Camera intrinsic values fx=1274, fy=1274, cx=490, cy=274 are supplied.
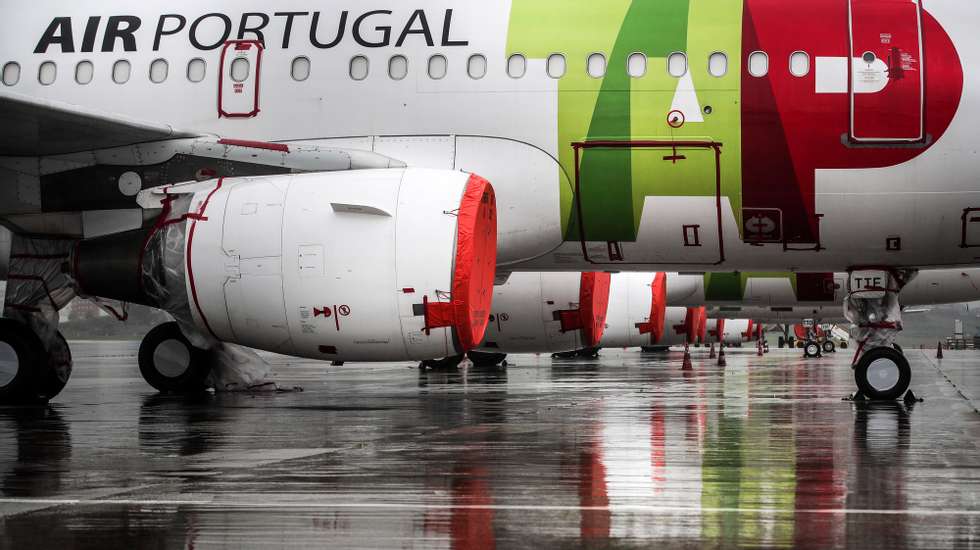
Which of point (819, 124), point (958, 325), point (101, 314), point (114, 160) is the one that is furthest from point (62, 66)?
point (958, 325)

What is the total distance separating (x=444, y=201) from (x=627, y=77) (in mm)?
3034

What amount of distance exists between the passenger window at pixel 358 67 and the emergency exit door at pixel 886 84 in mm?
5224

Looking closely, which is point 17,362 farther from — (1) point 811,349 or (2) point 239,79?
(1) point 811,349

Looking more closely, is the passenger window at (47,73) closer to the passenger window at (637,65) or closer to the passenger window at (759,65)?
the passenger window at (637,65)

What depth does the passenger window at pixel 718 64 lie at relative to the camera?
13461 millimetres

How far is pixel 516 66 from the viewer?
45.3 ft

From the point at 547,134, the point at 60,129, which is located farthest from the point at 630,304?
the point at 60,129

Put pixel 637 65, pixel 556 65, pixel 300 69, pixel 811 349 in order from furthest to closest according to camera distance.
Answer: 1. pixel 811 349
2. pixel 300 69
3. pixel 556 65
4. pixel 637 65

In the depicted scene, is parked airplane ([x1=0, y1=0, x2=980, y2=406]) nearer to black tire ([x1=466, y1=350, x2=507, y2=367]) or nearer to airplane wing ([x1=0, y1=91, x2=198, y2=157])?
airplane wing ([x1=0, y1=91, x2=198, y2=157])

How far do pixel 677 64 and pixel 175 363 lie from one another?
7.65m

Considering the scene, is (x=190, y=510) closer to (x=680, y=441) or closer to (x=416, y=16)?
(x=680, y=441)

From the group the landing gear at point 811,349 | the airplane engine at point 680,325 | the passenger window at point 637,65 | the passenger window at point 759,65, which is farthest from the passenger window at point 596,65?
the landing gear at point 811,349

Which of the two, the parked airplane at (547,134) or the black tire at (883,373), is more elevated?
the parked airplane at (547,134)

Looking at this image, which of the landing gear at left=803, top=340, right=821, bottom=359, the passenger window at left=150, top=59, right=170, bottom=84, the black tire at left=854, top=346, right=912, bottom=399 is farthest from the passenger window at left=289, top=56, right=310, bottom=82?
the landing gear at left=803, top=340, right=821, bottom=359
